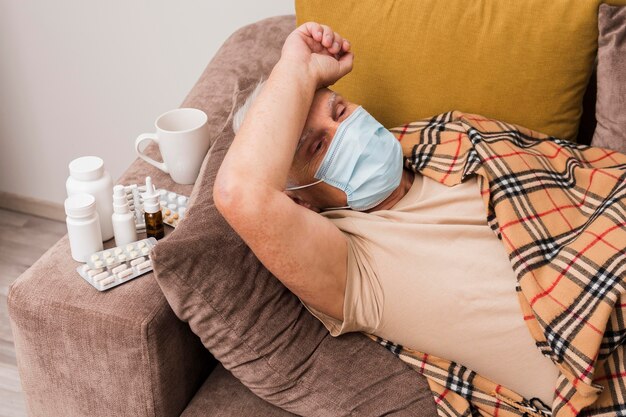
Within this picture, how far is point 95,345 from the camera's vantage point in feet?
4.17

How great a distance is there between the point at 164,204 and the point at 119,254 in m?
0.20

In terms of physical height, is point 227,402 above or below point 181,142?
below

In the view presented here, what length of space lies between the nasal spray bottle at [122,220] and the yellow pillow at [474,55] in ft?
1.95

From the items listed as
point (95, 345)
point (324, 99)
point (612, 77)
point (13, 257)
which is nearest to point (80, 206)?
point (95, 345)

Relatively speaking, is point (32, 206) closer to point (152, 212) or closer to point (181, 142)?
point (181, 142)

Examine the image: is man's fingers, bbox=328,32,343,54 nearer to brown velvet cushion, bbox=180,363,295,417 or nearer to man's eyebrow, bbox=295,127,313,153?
man's eyebrow, bbox=295,127,313,153

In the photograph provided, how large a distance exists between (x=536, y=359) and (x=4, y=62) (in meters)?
2.00

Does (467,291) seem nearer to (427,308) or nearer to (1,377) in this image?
(427,308)

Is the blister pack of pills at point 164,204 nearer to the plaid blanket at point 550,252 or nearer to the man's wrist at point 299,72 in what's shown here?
the man's wrist at point 299,72

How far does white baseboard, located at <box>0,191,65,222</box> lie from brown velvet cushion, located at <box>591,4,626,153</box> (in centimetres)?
190

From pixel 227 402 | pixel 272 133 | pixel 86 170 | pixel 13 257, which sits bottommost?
pixel 13 257

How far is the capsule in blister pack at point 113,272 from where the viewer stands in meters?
1.31

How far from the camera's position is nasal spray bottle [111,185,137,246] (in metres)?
1.40

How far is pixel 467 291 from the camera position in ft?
4.24
